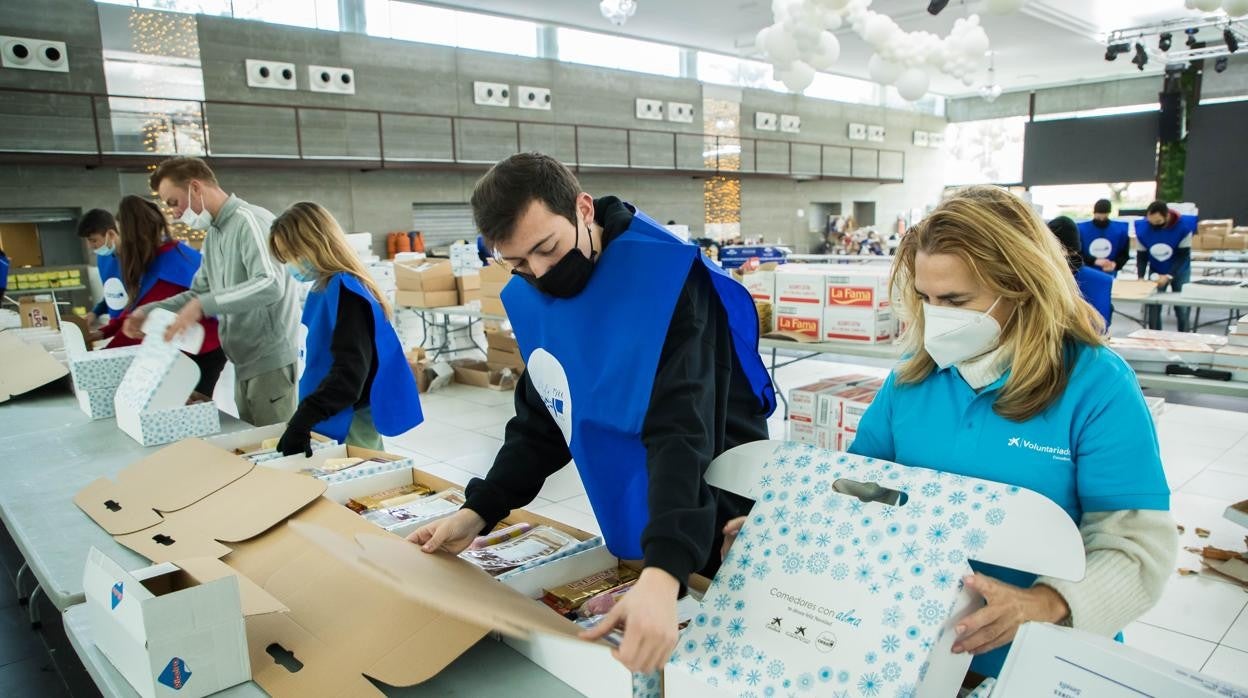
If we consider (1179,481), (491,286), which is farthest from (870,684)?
(491,286)

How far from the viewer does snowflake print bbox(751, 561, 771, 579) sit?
0.94 m

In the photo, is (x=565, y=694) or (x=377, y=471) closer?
(x=565, y=694)

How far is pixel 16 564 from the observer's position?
325cm

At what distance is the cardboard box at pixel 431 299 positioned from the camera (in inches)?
273

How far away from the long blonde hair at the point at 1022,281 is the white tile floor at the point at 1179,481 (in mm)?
1547

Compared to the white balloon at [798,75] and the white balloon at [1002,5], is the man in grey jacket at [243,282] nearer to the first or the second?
the white balloon at [1002,5]

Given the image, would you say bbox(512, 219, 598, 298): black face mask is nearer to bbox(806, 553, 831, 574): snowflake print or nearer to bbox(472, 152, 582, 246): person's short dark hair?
bbox(472, 152, 582, 246): person's short dark hair

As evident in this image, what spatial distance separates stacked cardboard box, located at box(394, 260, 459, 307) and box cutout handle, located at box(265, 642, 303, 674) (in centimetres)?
594

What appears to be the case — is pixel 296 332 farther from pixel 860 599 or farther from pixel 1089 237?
pixel 1089 237

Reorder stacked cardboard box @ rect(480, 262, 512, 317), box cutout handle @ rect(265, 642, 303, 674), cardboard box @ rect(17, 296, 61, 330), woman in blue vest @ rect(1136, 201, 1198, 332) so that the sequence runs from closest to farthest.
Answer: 1. box cutout handle @ rect(265, 642, 303, 674)
2. cardboard box @ rect(17, 296, 61, 330)
3. stacked cardboard box @ rect(480, 262, 512, 317)
4. woman in blue vest @ rect(1136, 201, 1198, 332)

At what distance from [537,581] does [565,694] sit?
25 centimetres

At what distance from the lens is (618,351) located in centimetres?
121

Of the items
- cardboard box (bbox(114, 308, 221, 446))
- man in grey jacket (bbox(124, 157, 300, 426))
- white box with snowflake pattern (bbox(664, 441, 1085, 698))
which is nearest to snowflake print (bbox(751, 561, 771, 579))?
white box with snowflake pattern (bbox(664, 441, 1085, 698))

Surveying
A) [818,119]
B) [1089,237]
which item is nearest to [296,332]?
[1089,237]
